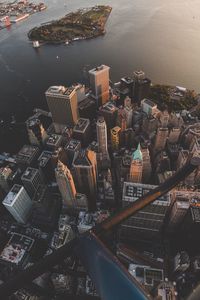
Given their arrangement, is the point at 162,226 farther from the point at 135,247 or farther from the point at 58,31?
the point at 58,31

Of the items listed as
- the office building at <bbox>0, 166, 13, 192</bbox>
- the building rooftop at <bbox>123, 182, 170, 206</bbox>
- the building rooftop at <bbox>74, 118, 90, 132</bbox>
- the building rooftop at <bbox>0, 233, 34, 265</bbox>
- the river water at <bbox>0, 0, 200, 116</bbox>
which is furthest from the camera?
the river water at <bbox>0, 0, 200, 116</bbox>

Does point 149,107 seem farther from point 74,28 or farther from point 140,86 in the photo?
point 74,28

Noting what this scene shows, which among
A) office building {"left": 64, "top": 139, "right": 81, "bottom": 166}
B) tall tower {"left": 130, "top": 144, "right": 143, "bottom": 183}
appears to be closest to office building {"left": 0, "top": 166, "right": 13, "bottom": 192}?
office building {"left": 64, "top": 139, "right": 81, "bottom": 166}


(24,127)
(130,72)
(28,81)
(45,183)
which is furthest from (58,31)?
(45,183)

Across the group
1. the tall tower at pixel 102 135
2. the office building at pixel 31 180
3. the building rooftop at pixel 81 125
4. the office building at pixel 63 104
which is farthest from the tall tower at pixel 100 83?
the office building at pixel 31 180

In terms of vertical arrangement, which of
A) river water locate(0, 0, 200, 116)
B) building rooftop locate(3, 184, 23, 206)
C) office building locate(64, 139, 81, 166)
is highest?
building rooftop locate(3, 184, 23, 206)

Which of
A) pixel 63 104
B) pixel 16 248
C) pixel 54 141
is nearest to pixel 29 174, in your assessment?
pixel 54 141

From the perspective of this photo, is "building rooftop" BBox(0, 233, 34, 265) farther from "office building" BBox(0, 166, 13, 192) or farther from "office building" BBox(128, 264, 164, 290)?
"office building" BBox(128, 264, 164, 290)
